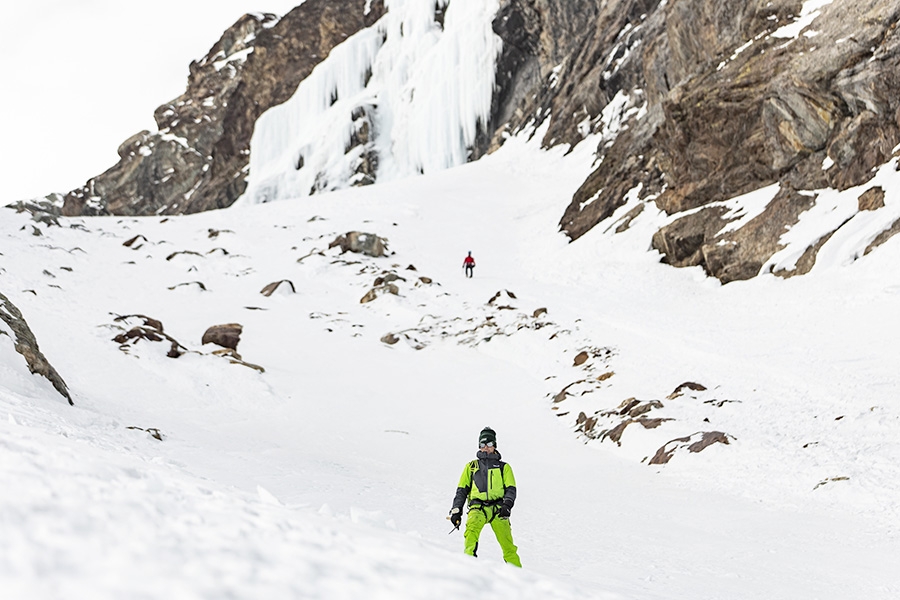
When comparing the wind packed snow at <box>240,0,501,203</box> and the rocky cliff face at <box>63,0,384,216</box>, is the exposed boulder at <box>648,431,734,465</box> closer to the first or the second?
the wind packed snow at <box>240,0,501,203</box>

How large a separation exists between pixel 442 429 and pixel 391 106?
163 feet

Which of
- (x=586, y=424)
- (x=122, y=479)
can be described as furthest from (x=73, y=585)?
(x=586, y=424)

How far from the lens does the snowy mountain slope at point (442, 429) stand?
7.91 ft

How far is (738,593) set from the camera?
4500 millimetres

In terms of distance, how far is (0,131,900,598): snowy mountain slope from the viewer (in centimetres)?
241

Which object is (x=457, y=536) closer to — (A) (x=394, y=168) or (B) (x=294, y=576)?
(B) (x=294, y=576)

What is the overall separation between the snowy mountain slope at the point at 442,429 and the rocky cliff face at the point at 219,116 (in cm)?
5189

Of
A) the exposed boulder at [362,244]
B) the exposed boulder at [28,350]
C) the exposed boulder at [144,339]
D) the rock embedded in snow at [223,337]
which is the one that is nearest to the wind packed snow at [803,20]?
the exposed boulder at [362,244]

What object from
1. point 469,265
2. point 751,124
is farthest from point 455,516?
point 469,265

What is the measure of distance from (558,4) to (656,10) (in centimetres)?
1937

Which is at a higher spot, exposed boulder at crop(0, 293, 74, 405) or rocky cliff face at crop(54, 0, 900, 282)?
rocky cliff face at crop(54, 0, 900, 282)

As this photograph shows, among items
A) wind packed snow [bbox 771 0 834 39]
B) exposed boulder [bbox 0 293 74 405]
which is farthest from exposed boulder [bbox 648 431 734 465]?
wind packed snow [bbox 771 0 834 39]

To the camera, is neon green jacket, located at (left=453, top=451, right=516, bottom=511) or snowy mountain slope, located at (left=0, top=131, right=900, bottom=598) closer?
snowy mountain slope, located at (left=0, top=131, right=900, bottom=598)

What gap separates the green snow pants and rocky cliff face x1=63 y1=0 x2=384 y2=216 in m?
67.7
